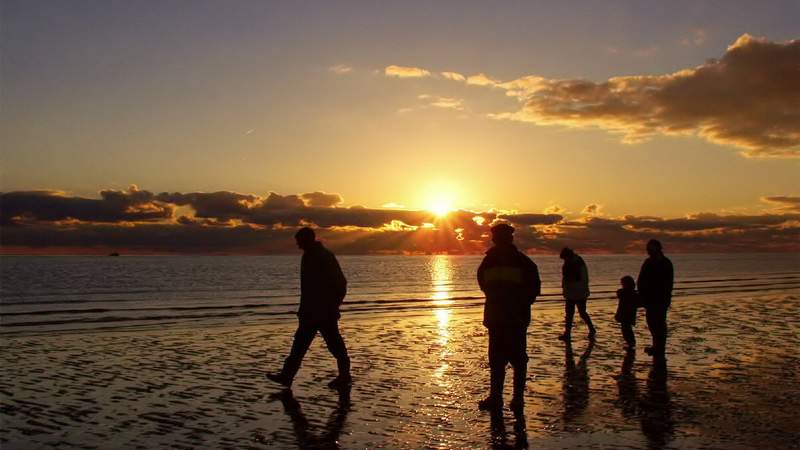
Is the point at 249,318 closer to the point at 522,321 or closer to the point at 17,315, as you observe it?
the point at 17,315

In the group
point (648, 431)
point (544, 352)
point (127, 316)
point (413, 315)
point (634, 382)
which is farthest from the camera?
point (127, 316)

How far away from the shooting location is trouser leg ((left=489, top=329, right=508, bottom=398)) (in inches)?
340

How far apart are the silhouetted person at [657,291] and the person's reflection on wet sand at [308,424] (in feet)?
19.0

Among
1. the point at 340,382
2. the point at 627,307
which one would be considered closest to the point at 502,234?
the point at 340,382

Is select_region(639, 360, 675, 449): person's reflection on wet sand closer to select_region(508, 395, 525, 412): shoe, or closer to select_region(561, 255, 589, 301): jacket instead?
select_region(508, 395, 525, 412): shoe

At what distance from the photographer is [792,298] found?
111 feet

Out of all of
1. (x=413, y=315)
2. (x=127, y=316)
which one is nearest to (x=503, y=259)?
(x=413, y=315)

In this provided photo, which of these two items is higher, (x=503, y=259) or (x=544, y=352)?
(x=503, y=259)

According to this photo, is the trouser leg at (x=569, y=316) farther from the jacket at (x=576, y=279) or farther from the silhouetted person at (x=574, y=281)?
the jacket at (x=576, y=279)

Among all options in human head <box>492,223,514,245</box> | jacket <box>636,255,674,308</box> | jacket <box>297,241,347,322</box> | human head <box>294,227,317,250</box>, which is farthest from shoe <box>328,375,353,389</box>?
jacket <box>636,255,674,308</box>

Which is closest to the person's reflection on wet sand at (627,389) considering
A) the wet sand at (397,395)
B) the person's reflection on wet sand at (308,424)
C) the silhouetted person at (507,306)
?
the wet sand at (397,395)

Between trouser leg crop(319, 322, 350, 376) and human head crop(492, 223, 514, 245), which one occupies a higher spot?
human head crop(492, 223, 514, 245)

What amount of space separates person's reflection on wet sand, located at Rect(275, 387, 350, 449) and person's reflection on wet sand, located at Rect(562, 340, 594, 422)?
2587mm

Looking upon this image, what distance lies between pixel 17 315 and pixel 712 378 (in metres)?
26.8
